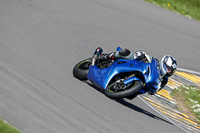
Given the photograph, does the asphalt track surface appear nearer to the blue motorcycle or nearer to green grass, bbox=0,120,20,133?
green grass, bbox=0,120,20,133

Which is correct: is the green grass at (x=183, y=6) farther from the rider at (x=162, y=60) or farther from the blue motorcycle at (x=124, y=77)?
the blue motorcycle at (x=124, y=77)

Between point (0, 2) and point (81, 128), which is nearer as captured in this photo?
point (81, 128)

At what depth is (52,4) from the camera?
543 inches

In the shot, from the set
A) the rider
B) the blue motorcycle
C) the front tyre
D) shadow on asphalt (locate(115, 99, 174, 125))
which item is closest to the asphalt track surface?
shadow on asphalt (locate(115, 99, 174, 125))

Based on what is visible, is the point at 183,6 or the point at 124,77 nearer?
the point at 124,77

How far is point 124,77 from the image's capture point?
8.39m

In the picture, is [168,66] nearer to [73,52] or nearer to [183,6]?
[73,52]

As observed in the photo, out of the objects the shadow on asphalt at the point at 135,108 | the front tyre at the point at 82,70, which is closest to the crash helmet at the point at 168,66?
the shadow on asphalt at the point at 135,108

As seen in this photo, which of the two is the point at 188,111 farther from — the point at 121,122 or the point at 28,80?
the point at 28,80

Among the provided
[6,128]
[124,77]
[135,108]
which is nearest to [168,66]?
[124,77]

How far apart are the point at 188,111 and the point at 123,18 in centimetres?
549

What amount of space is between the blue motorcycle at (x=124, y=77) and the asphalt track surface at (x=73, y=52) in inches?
10.8

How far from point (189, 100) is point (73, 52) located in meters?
3.68

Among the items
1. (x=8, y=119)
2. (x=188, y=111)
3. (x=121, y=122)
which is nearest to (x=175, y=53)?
(x=188, y=111)
